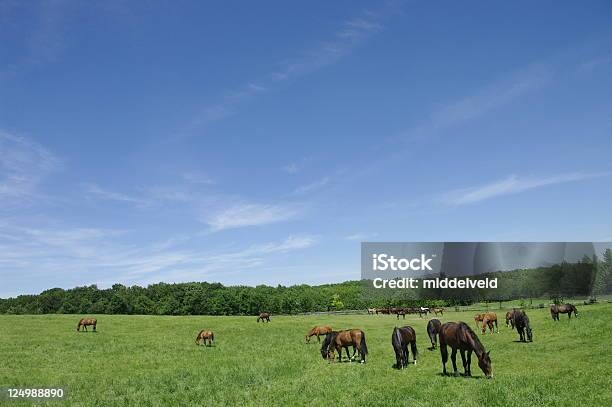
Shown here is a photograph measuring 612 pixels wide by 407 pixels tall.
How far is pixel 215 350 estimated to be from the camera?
3709cm

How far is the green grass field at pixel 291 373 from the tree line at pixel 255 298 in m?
90.6

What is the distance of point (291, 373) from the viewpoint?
24656mm

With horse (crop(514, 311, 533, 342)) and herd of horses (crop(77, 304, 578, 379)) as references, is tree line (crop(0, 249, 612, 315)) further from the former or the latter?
herd of horses (crop(77, 304, 578, 379))

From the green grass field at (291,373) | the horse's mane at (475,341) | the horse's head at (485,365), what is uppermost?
the horse's mane at (475,341)

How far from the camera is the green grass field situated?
17.4 metres

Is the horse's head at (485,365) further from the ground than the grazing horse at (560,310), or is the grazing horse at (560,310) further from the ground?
the grazing horse at (560,310)

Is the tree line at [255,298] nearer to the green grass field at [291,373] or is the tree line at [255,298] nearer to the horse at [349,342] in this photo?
the green grass field at [291,373]

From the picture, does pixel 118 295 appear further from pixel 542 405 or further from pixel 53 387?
pixel 542 405

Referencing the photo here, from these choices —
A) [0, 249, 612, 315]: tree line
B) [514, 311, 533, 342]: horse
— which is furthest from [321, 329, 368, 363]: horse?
[0, 249, 612, 315]: tree line

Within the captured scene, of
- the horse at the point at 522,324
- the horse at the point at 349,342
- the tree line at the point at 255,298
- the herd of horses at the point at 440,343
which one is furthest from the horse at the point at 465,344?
the tree line at the point at 255,298

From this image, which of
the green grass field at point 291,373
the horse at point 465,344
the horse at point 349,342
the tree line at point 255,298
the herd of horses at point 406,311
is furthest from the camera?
the tree line at point 255,298

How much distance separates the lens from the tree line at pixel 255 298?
420ft

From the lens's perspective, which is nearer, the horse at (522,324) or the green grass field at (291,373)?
the green grass field at (291,373)

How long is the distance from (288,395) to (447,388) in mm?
6053
